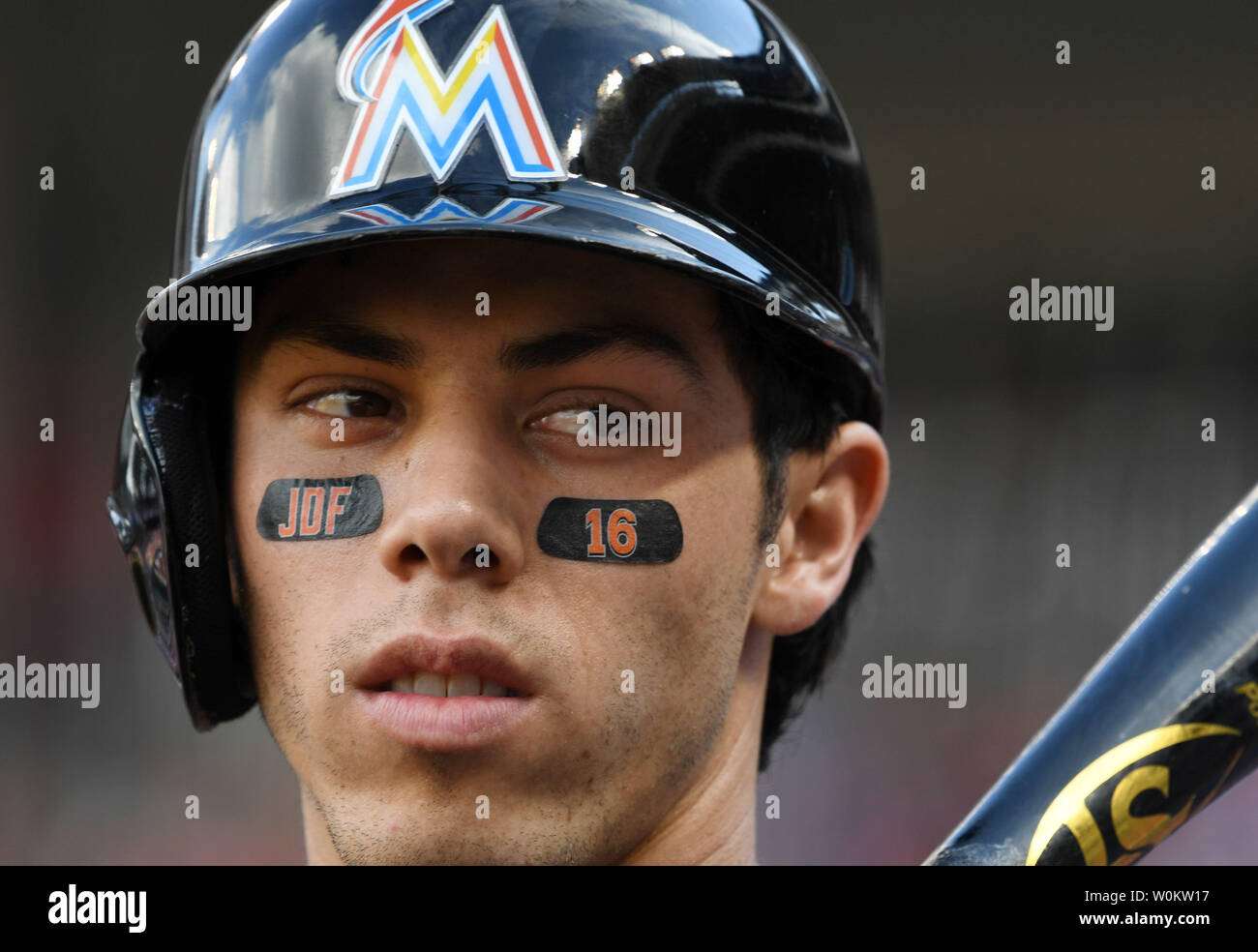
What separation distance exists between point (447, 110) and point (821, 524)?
860 millimetres

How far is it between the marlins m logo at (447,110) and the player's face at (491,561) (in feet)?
0.42

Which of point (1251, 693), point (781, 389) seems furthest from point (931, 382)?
point (1251, 693)

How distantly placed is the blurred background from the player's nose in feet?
13.4

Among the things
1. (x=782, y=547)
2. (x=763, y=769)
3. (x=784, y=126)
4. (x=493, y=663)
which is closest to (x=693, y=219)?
(x=784, y=126)

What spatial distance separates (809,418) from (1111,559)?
4.12 metres

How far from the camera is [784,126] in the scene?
86.8 inches

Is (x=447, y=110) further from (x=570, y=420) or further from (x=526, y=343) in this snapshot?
(x=570, y=420)

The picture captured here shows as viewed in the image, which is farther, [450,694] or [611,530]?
[611,530]

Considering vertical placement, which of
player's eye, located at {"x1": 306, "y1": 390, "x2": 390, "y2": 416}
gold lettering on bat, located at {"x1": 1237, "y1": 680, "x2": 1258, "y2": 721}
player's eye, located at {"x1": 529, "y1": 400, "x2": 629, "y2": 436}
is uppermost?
player's eye, located at {"x1": 306, "y1": 390, "x2": 390, "y2": 416}

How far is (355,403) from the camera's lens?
2.04 m

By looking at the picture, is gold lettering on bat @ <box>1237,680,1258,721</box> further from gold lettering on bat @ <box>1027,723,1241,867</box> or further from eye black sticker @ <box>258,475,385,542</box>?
eye black sticker @ <box>258,475,385,542</box>

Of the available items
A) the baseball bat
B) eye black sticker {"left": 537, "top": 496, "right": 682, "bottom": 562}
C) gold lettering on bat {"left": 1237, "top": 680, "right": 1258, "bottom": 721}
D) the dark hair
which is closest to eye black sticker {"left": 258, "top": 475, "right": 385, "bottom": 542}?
eye black sticker {"left": 537, "top": 496, "right": 682, "bottom": 562}

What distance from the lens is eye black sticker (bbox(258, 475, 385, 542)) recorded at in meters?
1.98
